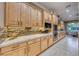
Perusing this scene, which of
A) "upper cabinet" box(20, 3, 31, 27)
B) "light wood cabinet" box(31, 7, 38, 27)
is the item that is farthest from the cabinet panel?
"light wood cabinet" box(31, 7, 38, 27)

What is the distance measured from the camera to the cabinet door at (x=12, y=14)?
2.54 metres

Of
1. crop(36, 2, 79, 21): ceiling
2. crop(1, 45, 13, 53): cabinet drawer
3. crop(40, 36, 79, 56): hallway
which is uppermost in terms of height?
crop(36, 2, 79, 21): ceiling

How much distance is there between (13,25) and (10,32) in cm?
20

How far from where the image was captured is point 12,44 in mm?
2188

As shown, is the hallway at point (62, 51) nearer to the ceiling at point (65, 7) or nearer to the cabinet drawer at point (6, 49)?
the ceiling at point (65, 7)

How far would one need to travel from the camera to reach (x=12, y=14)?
8.79 feet

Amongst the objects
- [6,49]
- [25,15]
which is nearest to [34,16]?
[25,15]

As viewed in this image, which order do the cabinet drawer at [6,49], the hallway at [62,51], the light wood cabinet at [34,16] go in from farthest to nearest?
the hallway at [62,51] < the light wood cabinet at [34,16] < the cabinet drawer at [6,49]

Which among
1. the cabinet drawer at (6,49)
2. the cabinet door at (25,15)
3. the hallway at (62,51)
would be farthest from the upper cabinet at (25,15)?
the hallway at (62,51)

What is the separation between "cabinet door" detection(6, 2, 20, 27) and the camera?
2545 millimetres

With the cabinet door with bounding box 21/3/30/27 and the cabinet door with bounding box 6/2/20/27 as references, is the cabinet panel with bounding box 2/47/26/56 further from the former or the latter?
the cabinet door with bounding box 21/3/30/27

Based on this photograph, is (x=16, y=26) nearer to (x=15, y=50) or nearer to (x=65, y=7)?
(x=15, y=50)

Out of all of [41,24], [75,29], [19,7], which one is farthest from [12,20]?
[75,29]

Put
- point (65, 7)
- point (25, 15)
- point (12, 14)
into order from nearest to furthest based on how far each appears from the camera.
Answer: point (12, 14) < point (25, 15) < point (65, 7)
